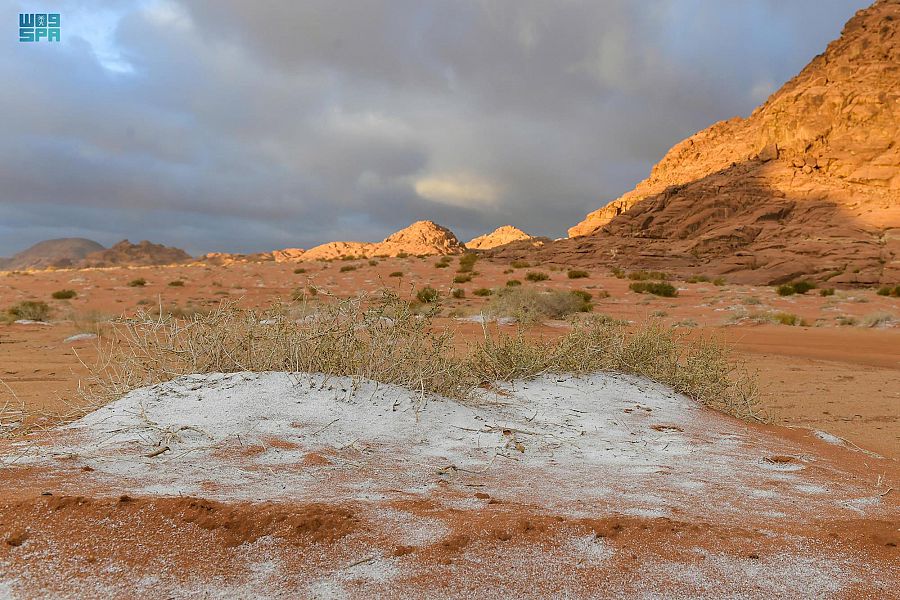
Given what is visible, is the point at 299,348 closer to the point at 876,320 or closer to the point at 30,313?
the point at 30,313

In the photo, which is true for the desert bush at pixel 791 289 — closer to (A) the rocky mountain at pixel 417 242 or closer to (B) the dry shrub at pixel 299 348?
(B) the dry shrub at pixel 299 348

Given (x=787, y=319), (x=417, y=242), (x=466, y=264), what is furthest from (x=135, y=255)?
(x=787, y=319)

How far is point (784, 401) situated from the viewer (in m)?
6.11

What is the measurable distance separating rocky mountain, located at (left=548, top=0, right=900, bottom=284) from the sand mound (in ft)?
94.6

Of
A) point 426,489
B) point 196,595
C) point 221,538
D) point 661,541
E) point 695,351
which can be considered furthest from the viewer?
point 695,351

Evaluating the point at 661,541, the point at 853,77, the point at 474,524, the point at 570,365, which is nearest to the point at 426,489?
the point at 474,524

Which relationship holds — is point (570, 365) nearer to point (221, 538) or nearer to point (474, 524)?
point (474, 524)

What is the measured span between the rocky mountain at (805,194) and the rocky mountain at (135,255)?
201ft

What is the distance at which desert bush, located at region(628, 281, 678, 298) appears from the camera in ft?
59.7

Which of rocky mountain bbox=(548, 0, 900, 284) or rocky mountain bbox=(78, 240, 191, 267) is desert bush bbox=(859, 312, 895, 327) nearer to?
rocky mountain bbox=(548, 0, 900, 284)

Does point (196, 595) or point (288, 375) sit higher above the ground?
point (288, 375)

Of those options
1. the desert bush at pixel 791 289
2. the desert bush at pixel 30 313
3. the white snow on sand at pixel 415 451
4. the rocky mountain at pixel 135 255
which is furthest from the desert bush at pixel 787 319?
the rocky mountain at pixel 135 255

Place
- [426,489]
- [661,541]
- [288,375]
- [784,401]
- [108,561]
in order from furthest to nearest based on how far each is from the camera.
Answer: [784,401] < [288,375] < [426,489] < [661,541] < [108,561]

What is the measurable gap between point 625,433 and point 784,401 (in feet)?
12.1
